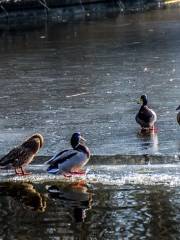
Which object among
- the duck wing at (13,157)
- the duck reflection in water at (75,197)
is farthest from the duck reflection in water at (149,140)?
the duck reflection in water at (75,197)

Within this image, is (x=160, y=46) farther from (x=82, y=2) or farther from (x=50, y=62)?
(x=82, y=2)

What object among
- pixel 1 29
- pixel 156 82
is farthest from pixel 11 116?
pixel 1 29

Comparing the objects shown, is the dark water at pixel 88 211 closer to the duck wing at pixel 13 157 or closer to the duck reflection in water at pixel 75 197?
the duck reflection in water at pixel 75 197

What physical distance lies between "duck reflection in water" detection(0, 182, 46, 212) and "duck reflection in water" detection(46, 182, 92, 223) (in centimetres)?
19

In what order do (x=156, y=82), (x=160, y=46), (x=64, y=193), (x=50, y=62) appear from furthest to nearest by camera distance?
1. (x=160, y=46)
2. (x=50, y=62)
3. (x=156, y=82)
4. (x=64, y=193)

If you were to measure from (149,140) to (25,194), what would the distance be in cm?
384

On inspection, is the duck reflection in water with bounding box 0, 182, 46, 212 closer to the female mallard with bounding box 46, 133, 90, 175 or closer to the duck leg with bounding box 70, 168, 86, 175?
the female mallard with bounding box 46, 133, 90, 175

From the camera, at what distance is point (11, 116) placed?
16.6 m

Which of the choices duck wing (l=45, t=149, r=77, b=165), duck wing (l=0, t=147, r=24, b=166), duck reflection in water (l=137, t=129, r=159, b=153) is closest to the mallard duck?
duck wing (l=0, t=147, r=24, b=166)

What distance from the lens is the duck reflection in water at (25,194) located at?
9.98 m

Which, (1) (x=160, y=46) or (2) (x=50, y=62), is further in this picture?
(1) (x=160, y=46)

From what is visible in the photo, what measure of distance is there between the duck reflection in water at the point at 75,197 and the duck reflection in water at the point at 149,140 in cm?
252

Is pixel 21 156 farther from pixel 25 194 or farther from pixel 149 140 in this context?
Answer: pixel 149 140

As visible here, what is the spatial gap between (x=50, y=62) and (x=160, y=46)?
5.41 m
